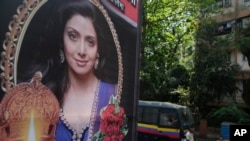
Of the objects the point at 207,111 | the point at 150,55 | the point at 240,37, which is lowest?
the point at 207,111

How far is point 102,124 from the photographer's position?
11.4 ft

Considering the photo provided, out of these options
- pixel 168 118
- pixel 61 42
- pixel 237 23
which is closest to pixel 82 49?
pixel 61 42

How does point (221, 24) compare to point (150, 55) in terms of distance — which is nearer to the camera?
point (150, 55)

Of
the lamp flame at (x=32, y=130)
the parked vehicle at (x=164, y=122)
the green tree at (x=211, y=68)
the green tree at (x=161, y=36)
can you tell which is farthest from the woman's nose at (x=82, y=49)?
the green tree at (x=211, y=68)

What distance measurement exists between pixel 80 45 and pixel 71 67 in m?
0.21

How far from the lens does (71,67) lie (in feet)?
10.1

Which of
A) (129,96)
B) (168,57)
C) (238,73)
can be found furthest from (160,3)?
(129,96)

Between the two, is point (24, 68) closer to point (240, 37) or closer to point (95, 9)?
point (95, 9)

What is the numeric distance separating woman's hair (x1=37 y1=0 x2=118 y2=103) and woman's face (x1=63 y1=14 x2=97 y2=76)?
5cm

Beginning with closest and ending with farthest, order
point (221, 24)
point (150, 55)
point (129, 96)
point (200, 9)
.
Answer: point (129, 96) < point (150, 55) < point (200, 9) < point (221, 24)

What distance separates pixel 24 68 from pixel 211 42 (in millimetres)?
22408

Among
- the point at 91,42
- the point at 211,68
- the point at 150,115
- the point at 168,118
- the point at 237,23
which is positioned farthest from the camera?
the point at 237,23

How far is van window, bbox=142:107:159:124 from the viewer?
15.1 meters

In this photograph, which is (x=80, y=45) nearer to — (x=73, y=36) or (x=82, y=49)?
(x=82, y=49)
